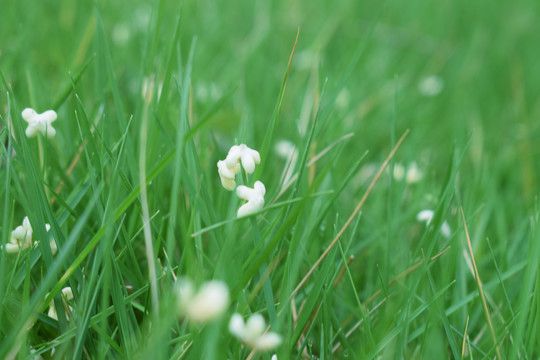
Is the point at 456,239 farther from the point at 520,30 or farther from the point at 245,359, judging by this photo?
the point at 520,30

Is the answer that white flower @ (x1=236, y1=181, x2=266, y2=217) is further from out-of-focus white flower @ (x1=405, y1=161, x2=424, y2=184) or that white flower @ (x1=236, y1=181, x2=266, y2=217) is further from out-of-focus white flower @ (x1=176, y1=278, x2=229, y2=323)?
out-of-focus white flower @ (x1=405, y1=161, x2=424, y2=184)

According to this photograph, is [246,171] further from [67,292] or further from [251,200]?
[67,292]

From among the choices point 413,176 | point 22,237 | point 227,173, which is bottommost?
point 413,176

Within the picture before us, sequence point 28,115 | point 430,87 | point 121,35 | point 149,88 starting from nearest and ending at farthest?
point 28,115
point 149,88
point 121,35
point 430,87

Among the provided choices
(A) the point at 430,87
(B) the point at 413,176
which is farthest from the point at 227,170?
(A) the point at 430,87

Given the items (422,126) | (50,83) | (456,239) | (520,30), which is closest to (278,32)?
(422,126)

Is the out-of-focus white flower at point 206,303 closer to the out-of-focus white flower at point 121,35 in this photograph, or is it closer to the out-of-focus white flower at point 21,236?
the out-of-focus white flower at point 21,236
